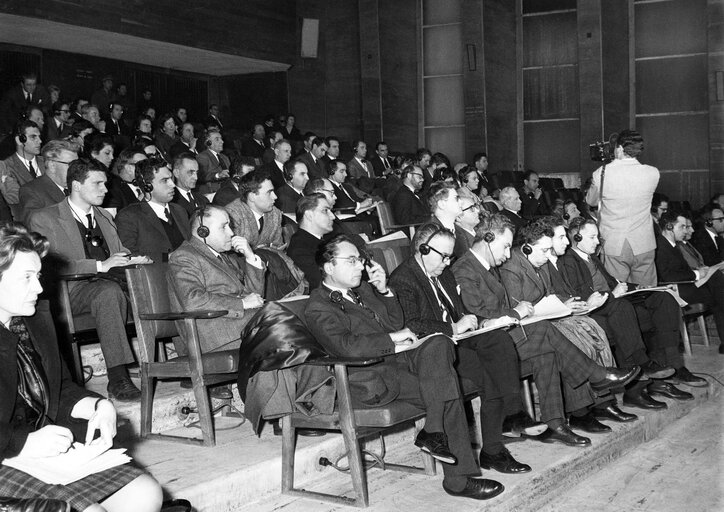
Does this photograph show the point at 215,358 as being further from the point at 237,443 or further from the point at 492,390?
the point at 492,390

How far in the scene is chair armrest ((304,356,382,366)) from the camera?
2785 mm

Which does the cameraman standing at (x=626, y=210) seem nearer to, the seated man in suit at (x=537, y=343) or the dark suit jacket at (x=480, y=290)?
the seated man in suit at (x=537, y=343)

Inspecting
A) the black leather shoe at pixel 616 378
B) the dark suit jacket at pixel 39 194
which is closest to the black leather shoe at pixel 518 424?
the black leather shoe at pixel 616 378

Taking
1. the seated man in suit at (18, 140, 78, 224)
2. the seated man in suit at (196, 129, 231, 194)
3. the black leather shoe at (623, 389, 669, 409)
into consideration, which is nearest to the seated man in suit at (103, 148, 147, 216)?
the seated man in suit at (18, 140, 78, 224)

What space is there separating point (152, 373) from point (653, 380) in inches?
114

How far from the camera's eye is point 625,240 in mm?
5125

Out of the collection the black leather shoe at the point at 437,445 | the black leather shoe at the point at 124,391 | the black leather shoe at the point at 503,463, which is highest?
the black leather shoe at the point at 124,391

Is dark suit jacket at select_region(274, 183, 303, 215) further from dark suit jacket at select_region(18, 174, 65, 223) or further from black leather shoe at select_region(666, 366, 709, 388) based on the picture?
black leather shoe at select_region(666, 366, 709, 388)

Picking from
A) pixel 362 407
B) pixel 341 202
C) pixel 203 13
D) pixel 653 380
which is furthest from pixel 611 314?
pixel 203 13

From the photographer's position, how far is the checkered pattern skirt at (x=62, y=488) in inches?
73.5

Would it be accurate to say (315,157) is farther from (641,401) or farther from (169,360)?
(169,360)

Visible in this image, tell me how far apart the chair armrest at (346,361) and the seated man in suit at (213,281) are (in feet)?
2.25

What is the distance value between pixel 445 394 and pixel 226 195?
3293mm

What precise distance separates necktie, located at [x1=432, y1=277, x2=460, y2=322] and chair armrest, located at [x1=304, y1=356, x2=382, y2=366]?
906 millimetres
